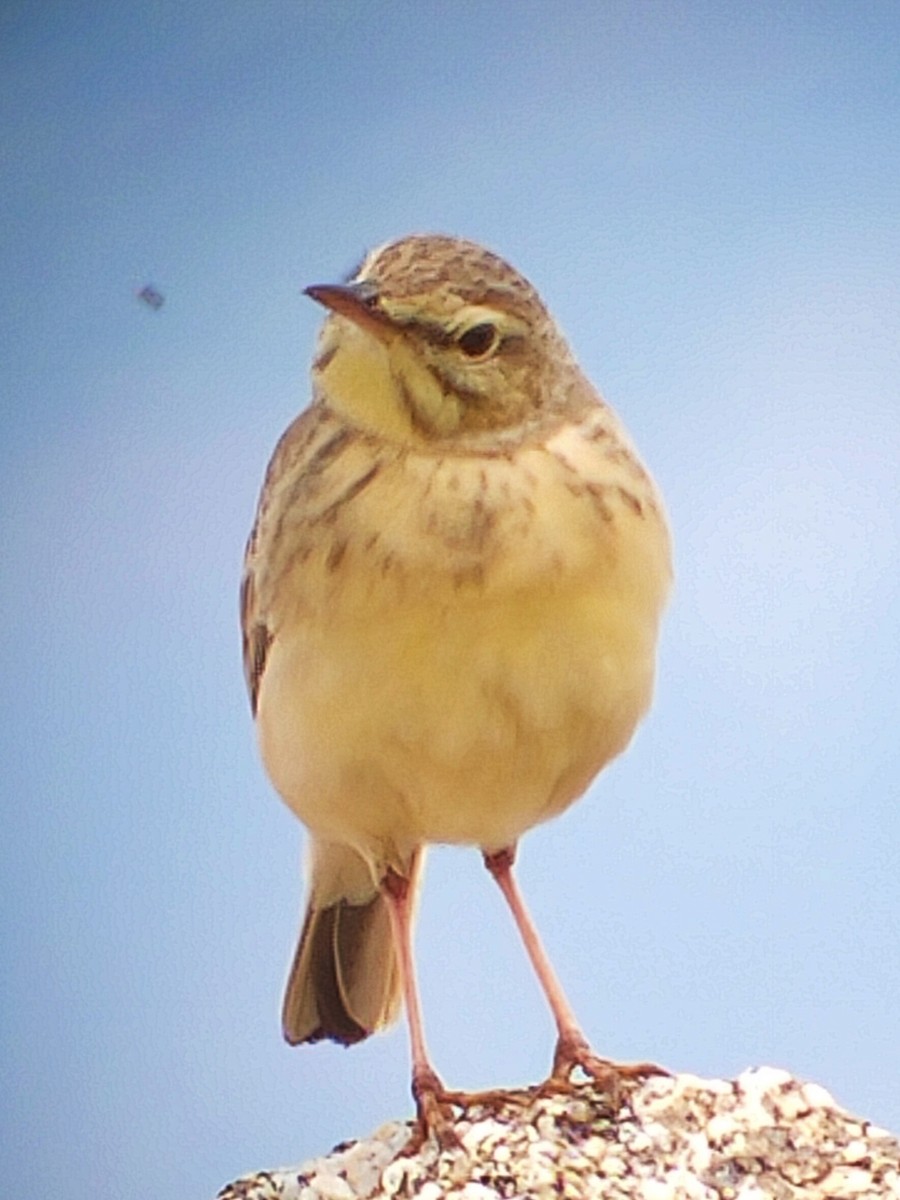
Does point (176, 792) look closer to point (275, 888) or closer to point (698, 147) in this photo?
point (275, 888)

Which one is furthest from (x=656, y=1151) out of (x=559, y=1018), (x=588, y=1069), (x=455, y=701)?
(x=455, y=701)

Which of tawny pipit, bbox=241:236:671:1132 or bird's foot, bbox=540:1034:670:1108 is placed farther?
bird's foot, bbox=540:1034:670:1108

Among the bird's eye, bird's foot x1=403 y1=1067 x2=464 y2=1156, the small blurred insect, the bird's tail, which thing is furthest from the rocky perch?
the small blurred insect

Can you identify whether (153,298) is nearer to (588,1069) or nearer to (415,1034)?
(415,1034)

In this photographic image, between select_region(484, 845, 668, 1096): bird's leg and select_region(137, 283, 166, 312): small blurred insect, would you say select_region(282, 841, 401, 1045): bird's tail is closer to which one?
select_region(484, 845, 668, 1096): bird's leg

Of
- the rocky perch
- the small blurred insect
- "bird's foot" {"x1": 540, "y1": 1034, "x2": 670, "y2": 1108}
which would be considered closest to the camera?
the rocky perch

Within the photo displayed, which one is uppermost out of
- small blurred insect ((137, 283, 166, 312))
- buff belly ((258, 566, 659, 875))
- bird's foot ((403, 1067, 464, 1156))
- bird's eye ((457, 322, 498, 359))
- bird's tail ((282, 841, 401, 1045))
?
small blurred insect ((137, 283, 166, 312))

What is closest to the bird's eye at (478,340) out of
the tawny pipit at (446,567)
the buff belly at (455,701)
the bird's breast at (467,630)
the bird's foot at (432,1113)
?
the tawny pipit at (446,567)
